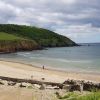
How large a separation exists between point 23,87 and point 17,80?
16.5ft

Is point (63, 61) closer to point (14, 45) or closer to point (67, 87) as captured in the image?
point (67, 87)

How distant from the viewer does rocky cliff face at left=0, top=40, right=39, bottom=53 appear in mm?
123875

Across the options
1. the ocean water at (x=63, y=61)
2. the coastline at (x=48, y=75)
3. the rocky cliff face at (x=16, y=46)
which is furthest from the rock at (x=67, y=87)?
the rocky cliff face at (x=16, y=46)

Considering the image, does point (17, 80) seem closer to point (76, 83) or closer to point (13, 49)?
point (76, 83)

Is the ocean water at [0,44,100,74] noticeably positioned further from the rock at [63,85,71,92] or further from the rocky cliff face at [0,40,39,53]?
the rock at [63,85,71,92]

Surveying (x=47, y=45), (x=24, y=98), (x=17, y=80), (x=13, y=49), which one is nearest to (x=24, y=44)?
(x=13, y=49)

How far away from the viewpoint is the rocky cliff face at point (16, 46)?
124 metres

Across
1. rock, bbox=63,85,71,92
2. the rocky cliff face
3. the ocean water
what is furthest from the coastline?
the rocky cliff face

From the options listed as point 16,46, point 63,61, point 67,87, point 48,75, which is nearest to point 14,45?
point 16,46

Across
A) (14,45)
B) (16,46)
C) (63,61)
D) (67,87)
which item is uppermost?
(14,45)

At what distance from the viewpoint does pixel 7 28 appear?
196625 millimetres

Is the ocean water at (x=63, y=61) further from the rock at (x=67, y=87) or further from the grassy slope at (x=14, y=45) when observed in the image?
the rock at (x=67, y=87)

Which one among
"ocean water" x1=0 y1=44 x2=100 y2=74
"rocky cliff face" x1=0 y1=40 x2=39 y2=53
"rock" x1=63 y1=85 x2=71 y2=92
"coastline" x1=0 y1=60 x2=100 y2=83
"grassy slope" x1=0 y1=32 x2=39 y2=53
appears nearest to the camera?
"rock" x1=63 y1=85 x2=71 y2=92

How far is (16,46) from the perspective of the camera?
135500 mm
